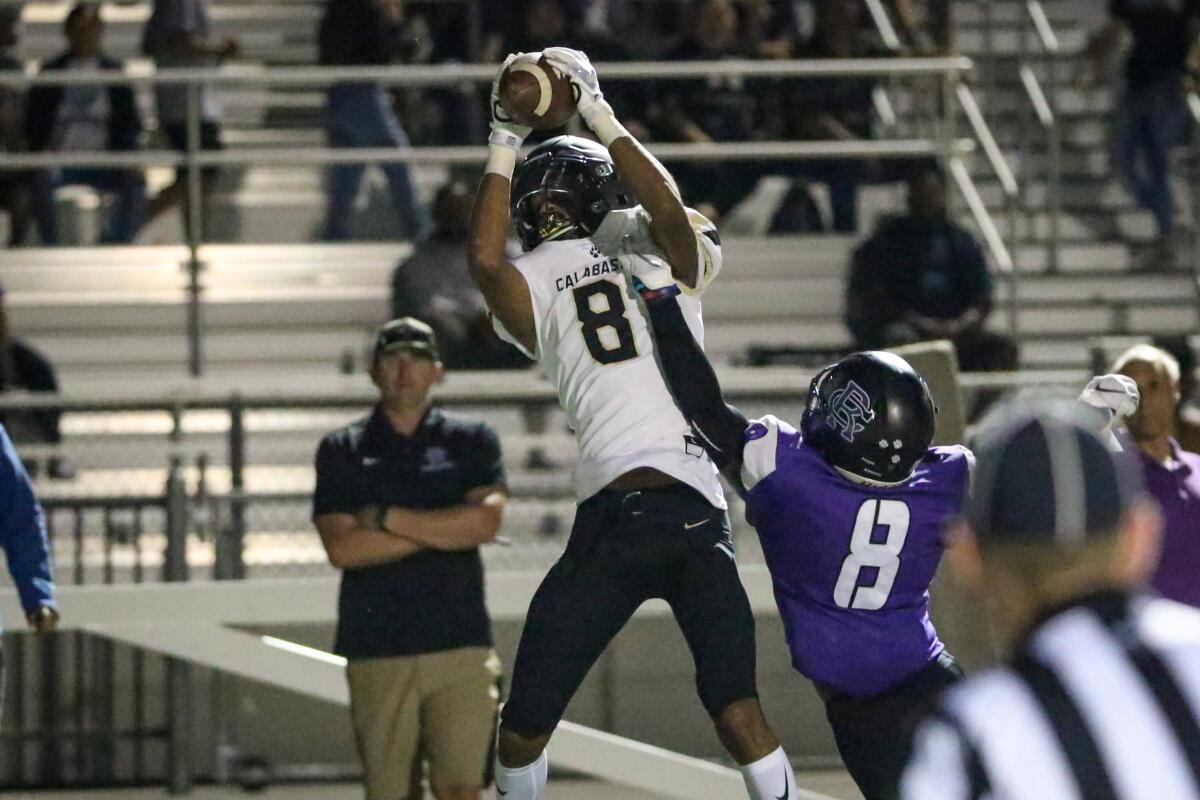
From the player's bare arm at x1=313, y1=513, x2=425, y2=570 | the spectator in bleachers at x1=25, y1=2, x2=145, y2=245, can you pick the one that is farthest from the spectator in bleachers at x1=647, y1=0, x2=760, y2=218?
the player's bare arm at x1=313, y1=513, x2=425, y2=570

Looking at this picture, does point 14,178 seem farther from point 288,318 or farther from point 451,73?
point 451,73

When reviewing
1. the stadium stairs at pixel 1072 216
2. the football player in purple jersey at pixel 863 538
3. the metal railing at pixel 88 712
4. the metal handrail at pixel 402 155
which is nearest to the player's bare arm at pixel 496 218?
the football player in purple jersey at pixel 863 538

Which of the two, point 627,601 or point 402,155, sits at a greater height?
point 402,155

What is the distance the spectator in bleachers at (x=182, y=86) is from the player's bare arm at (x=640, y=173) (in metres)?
5.07

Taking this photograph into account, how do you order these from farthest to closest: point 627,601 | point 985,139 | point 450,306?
point 985,139, point 450,306, point 627,601

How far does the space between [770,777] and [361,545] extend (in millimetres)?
2237

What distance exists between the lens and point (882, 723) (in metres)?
4.74

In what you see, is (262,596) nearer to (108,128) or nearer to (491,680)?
(491,680)

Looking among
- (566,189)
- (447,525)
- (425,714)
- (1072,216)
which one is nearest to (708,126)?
(1072,216)

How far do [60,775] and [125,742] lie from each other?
32 cm

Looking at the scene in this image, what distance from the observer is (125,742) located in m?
9.01

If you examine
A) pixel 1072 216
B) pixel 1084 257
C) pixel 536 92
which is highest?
pixel 536 92

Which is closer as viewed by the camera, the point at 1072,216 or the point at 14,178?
the point at 14,178

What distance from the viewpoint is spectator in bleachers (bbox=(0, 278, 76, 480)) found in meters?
8.90
